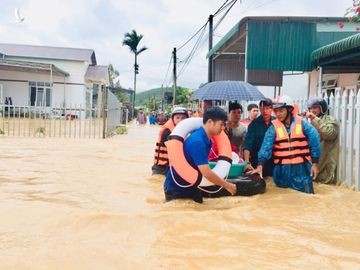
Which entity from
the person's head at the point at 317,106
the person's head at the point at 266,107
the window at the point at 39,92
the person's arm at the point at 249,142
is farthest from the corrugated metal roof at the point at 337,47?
the window at the point at 39,92

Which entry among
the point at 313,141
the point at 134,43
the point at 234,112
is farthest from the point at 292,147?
the point at 134,43

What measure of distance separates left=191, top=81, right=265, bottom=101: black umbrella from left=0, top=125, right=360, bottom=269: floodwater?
1.45m

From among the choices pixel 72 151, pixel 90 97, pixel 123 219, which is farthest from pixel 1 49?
pixel 123 219

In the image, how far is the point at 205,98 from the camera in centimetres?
659

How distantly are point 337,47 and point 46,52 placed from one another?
25385 millimetres

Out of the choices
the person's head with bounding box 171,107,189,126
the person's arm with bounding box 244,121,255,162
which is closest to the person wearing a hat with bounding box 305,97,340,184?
the person's arm with bounding box 244,121,255,162

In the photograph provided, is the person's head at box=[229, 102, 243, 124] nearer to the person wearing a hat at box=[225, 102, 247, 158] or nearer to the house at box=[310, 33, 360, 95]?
the person wearing a hat at box=[225, 102, 247, 158]

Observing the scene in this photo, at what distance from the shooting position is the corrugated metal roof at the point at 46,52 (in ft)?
101

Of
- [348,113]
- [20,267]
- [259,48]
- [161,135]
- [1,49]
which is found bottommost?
[20,267]

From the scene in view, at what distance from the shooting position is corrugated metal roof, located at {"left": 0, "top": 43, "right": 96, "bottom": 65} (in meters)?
30.8

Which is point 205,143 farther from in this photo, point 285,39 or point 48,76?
point 48,76

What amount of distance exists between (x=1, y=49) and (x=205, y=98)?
29.5m

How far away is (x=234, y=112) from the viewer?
6.44 metres

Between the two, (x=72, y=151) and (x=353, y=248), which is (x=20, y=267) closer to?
(x=353, y=248)
